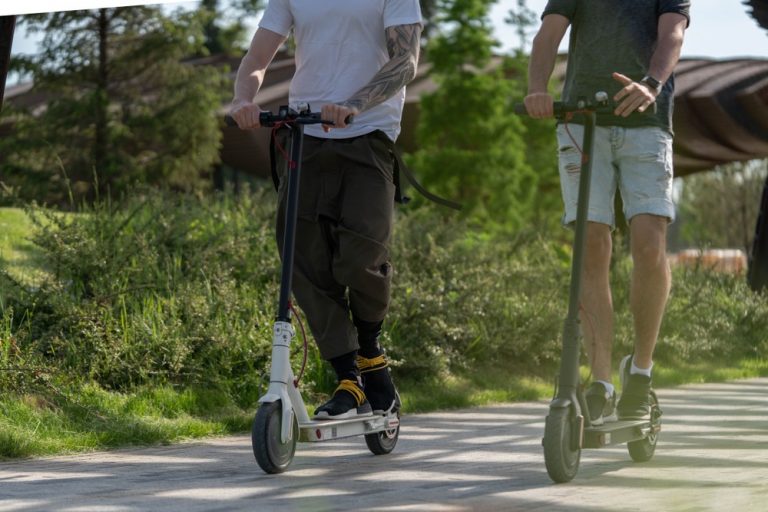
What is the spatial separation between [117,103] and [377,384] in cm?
1808

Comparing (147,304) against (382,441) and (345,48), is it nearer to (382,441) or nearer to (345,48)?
(382,441)

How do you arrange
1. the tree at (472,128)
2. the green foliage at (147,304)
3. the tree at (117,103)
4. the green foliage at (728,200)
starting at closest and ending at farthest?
the green foliage at (147,304) < the tree at (472,128) < the tree at (117,103) < the green foliage at (728,200)

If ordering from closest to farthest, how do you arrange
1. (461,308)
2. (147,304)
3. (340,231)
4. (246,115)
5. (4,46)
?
(246,115) < (340,231) < (4,46) < (147,304) < (461,308)

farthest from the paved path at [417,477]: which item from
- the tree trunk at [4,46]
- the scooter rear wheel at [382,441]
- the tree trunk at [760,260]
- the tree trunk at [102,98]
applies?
the tree trunk at [102,98]

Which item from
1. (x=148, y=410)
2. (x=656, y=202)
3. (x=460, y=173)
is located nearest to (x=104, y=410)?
(x=148, y=410)

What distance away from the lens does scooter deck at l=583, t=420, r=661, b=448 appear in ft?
12.8

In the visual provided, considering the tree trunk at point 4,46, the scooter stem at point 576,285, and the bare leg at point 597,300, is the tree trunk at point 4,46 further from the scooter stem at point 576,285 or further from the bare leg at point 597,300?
the scooter stem at point 576,285

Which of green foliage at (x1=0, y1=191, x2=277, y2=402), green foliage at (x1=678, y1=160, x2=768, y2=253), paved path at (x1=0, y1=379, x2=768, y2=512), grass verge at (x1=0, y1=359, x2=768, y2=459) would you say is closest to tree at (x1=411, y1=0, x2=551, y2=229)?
green foliage at (x1=678, y1=160, x2=768, y2=253)

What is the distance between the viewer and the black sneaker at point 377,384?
14.7 feet

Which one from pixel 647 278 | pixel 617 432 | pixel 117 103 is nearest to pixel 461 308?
pixel 647 278

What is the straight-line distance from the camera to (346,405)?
430 centimetres

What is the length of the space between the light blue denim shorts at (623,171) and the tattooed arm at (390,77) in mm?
561

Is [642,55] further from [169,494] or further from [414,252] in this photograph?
[414,252]

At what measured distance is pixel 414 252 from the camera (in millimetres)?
7926
